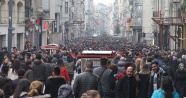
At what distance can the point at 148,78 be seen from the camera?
45.8 ft

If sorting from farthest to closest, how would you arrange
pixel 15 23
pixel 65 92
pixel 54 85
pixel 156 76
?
pixel 15 23 < pixel 156 76 < pixel 54 85 < pixel 65 92

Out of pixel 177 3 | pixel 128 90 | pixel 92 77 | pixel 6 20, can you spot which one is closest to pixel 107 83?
pixel 128 90

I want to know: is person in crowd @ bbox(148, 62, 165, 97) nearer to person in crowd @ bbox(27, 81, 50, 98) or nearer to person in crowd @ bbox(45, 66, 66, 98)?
person in crowd @ bbox(45, 66, 66, 98)

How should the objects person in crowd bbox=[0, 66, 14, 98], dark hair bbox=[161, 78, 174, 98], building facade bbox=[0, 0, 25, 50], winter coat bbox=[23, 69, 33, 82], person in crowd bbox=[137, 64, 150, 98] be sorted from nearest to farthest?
dark hair bbox=[161, 78, 174, 98] → person in crowd bbox=[0, 66, 14, 98] → person in crowd bbox=[137, 64, 150, 98] → winter coat bbox=[23, 69, 33, 82] → building facade bbox=[0, 0, 25, 50]

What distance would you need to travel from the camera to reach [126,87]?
13.1m

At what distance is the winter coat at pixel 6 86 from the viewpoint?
1180 cm

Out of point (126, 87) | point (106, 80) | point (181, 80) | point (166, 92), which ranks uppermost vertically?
point (166, 92)

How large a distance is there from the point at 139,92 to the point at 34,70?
3235 mm

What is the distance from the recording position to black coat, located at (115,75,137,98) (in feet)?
43.0

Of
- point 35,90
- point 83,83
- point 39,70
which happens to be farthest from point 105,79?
point 35,90

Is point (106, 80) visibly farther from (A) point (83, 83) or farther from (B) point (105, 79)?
(A) point (83, 83)

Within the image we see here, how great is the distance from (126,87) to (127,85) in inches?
2.0

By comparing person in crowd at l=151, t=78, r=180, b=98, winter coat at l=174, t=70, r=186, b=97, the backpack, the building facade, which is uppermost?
the building facade

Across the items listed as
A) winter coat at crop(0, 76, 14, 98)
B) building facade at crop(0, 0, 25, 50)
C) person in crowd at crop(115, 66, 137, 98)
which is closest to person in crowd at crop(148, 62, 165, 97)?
person in crowd at crop(115, 66, 137, 98)
